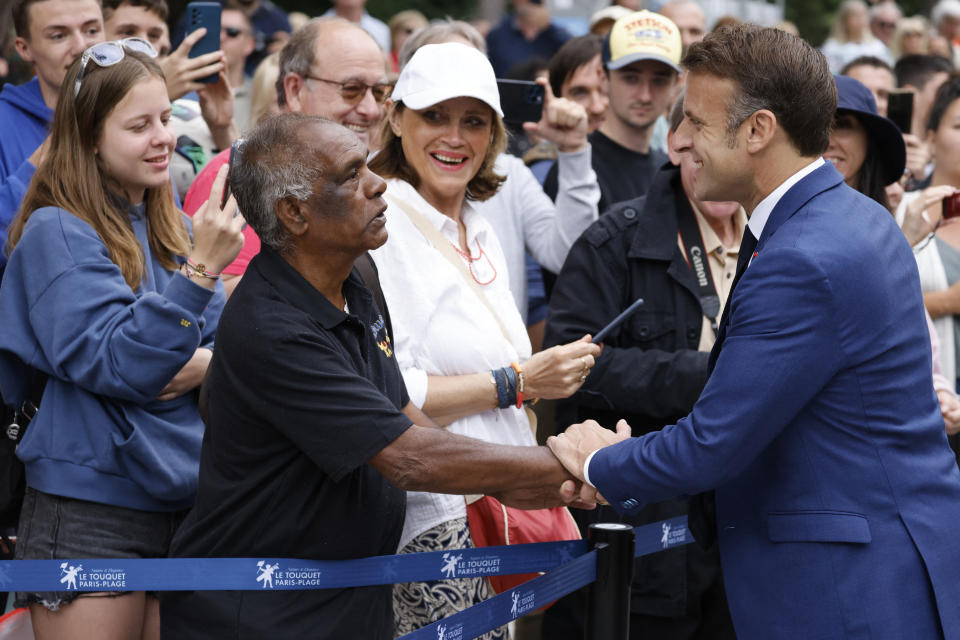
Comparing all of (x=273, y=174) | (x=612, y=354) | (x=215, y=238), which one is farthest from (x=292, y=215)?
Result: (x=612, y=354)

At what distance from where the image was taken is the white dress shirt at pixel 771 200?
122 inches

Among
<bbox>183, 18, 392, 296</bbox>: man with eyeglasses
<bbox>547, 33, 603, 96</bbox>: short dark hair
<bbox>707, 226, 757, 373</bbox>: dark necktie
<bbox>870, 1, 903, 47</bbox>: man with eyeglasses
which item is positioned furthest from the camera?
<bbox>870, 1, 903, 47</bbox>: man with eyeglasses

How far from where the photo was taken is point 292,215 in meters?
3.05

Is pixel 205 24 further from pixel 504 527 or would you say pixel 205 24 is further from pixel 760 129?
pixel 760 129

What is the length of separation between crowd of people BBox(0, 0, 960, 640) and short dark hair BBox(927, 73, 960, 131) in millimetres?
1481

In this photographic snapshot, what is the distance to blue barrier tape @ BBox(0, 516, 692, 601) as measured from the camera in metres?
2.96

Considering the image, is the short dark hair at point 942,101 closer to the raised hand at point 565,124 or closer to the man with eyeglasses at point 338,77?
the raised hand at point 565,124

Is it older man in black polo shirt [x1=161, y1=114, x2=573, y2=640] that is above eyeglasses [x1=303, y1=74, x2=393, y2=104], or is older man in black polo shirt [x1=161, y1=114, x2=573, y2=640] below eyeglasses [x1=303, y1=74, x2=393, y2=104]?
below

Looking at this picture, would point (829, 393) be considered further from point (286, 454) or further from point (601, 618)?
point (286, 454)

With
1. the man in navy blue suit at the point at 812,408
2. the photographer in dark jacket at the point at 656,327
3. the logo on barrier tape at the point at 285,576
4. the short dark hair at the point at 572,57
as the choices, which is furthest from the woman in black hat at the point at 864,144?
the logo on barrier tape at the point at 285,576

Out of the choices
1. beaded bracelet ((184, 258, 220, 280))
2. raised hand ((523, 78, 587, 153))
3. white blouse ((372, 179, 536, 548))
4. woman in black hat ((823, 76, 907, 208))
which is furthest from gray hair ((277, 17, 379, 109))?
woman in black hat ((823, 76, 907, 208))

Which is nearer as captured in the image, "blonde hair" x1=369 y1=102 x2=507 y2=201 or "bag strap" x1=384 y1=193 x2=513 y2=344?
"bag strap" x1=384 y1=193 x2=513 y2=344

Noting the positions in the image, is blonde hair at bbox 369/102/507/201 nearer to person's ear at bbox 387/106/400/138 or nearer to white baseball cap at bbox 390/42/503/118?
person's ear at bbox 387/106/400/138

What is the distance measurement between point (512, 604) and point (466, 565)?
182 mm
